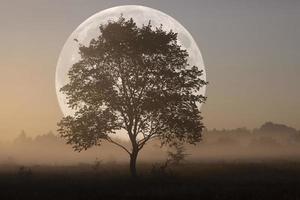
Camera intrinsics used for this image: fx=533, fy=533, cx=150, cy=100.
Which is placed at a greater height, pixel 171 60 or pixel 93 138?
pixel 171 60

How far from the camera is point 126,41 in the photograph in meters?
52.0

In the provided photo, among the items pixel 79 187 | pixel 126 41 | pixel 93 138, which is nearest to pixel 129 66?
pixel 126 41

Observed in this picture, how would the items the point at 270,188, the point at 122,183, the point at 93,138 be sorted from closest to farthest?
1. the point at 270,188
2. the point at 122,183
3. the point at 93,138

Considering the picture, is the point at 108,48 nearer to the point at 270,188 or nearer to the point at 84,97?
the point at 84,97

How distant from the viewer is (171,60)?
53000 millimetres

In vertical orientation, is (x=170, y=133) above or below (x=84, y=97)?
below

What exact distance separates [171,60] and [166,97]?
4006 mm

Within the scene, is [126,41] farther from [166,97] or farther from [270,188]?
[270,188]

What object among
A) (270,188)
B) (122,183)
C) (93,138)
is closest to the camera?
(270,188)

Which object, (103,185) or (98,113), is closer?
(103,185)

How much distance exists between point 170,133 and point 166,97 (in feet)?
13.0

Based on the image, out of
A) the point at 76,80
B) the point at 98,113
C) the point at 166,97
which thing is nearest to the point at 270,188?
the point at 166,97

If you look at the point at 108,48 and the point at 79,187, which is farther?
the point at 108,48

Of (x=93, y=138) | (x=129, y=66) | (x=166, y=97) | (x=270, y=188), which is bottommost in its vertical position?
(x=270, y=188)
